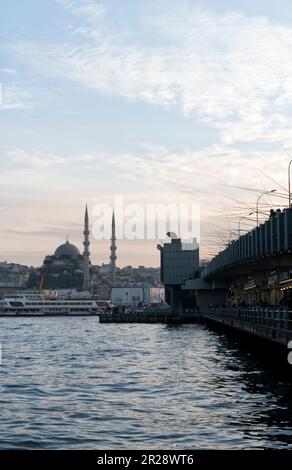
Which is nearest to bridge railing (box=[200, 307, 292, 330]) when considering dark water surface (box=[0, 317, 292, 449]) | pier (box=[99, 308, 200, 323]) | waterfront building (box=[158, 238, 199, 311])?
dark water surface (box=[0, 317, 292, 449])

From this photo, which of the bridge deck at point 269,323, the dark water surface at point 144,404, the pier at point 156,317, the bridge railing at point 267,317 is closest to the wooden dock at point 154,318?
the pier at point 156,317

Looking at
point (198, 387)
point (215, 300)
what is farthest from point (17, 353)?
point (215, 300)

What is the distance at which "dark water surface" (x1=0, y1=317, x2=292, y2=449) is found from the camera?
20453mm

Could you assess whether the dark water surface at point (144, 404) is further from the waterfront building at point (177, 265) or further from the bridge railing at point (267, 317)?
the waterfront building at point (177, 265)

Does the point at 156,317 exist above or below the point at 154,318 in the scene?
above

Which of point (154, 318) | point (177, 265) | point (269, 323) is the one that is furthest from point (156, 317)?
point (269, 323)

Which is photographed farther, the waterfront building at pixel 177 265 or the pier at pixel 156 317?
the waterfront building at pixel 177 265

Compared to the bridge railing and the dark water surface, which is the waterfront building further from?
the dark water surface

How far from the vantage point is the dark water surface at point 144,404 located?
805 inches

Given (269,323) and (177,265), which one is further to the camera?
(177,265)

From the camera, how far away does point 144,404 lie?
26531 mm

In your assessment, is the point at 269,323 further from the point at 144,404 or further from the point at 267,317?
the point at 144,404

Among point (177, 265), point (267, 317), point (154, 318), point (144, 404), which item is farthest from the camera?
point (177, 265)
